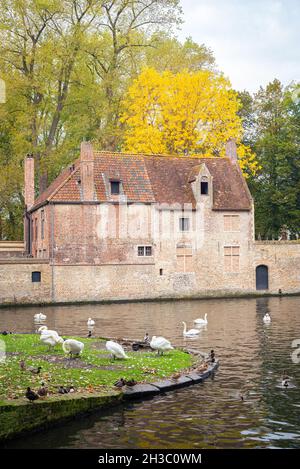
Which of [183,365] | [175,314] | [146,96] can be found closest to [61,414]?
[183,365]

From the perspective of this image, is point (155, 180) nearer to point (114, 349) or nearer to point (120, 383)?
point (114, 349)

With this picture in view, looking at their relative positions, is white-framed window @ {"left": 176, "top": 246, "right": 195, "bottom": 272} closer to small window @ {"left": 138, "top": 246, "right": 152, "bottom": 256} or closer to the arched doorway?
small window @ {"left": 138, "top": 246, "right": 152, "bottom": 256}

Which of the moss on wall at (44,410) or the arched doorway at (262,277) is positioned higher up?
the arched doorway at (262,277)

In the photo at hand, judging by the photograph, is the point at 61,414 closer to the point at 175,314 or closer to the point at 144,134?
the point at 175,314

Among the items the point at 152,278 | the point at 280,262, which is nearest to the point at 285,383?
the point at 152,278

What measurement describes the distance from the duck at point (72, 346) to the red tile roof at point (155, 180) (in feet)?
99.2

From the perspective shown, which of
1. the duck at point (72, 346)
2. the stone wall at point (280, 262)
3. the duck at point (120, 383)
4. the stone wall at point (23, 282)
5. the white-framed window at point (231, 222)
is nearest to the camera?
the duck at point (120, 383)

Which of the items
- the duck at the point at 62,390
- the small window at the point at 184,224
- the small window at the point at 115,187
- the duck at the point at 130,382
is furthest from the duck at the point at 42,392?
the small window at the point at 184,224

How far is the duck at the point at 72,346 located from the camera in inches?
723

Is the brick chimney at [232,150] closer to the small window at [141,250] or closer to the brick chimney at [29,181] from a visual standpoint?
the small window at [141,250]

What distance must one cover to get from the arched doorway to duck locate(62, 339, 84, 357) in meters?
37.0

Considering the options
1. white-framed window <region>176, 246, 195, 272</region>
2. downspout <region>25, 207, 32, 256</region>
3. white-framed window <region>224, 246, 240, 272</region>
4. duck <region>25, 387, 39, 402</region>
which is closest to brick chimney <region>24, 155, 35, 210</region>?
downspout <region>25, 207, 32, 256</region>

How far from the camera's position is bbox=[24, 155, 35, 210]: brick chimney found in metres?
55.0

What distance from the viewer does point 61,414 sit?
1368 cm
